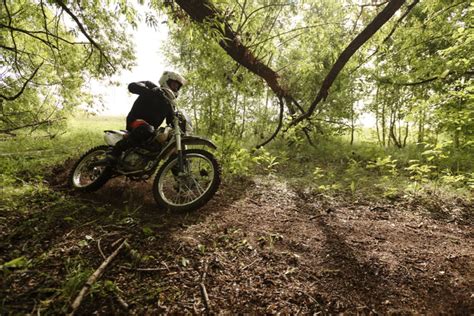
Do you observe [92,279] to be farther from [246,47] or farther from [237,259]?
[246,47]

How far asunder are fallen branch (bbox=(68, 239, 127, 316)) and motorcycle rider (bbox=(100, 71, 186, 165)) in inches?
69.9

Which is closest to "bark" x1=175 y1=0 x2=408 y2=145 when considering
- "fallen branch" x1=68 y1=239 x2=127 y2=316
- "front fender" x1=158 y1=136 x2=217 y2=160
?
"front fender" x1=158 y1=136 x2=217 y2=160

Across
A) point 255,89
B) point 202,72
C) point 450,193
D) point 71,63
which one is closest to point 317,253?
point 450,193

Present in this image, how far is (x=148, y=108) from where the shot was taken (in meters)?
3.85

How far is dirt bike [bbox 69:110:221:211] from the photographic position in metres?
3.25

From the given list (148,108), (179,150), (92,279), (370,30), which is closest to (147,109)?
(148,108)

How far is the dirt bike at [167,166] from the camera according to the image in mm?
3250

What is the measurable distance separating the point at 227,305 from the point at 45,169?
4916 mm

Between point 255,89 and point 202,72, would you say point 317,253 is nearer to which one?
point 202,72

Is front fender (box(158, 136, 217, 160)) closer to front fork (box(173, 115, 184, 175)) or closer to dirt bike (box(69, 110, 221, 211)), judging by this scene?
dirt bike (box(69, 110, 221, 211))

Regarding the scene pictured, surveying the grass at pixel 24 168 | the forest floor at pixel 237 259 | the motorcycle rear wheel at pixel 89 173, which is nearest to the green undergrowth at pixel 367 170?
the forest floor at pixel 237 259

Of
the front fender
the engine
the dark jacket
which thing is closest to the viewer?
the front fender

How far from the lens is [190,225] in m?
2.85

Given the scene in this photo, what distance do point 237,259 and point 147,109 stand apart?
2.77 m
